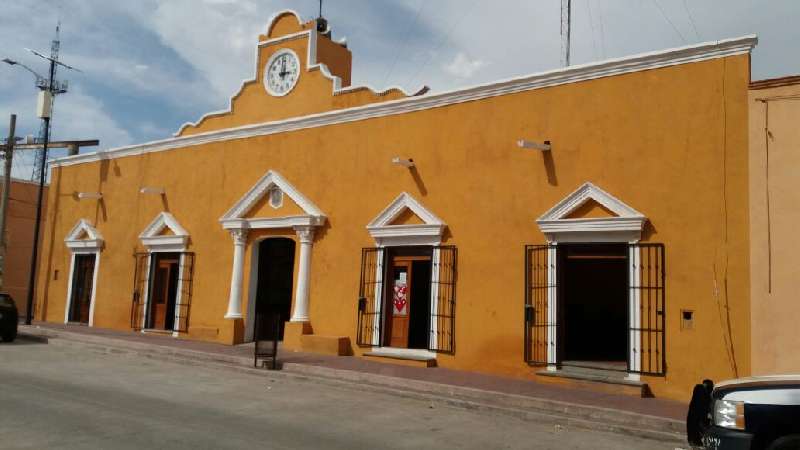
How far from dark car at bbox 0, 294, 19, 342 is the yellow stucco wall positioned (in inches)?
666

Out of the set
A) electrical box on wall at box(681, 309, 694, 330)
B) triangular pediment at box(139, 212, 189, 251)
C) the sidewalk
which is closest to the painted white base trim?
the sidewalk

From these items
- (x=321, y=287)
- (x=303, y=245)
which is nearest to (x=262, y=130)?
(x=303, y=245)

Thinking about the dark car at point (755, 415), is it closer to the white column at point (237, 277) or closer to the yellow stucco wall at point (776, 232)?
the yellow stucco wall at point (776, 232)

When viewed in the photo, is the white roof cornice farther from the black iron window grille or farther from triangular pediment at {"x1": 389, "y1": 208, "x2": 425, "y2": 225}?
the black iron window grille

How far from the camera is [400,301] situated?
14.8 meters

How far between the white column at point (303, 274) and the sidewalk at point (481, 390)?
1.09 m

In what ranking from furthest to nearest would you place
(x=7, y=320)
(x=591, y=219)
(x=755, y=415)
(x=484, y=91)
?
(x=7, y=320)
(x=484, y=91)
(x=591, y=219)
(x=755, y=415)

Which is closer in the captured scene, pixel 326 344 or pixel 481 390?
pixel 481 390

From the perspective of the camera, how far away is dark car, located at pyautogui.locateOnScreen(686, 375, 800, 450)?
5.12 metres

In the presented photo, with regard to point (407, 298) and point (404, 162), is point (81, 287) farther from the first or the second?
point (404, 162)

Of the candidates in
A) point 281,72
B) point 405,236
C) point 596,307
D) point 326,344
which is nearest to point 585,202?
point 405,236

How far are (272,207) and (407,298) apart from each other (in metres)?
4.60

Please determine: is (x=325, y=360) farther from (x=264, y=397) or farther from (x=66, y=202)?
(x=66, y=202)

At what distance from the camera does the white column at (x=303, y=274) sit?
15859mm
